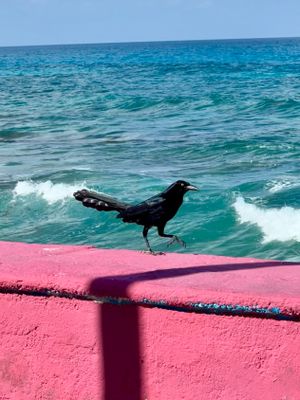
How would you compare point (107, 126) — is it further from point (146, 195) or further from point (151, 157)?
point (146, 195)

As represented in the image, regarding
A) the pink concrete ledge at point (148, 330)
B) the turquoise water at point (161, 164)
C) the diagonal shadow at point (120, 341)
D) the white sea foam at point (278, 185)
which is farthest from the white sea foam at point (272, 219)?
the diagonal shadow at point (120, 341)

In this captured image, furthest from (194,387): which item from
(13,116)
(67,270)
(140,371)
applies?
(13,116)

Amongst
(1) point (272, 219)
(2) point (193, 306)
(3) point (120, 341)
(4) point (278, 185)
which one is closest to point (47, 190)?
(4) point (278, 185)

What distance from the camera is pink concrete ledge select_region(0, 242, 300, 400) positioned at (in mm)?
2396

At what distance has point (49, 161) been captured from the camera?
16.8 metres

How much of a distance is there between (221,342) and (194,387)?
20 centimetres

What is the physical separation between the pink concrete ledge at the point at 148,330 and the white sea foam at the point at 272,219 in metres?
7.38

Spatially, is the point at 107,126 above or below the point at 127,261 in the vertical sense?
below

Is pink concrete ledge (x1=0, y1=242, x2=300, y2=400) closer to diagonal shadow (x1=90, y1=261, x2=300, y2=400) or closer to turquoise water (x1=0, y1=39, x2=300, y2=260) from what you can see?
diagonal shadow (x1=90, y1=261, x2=300, y2=400)

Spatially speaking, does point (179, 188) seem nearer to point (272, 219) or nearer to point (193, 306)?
point (193, 306)

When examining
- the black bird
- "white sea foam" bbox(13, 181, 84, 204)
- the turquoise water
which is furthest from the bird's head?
"white sea foam" bbox(13, 181, 84, 204)

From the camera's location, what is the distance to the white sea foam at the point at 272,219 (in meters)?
10.2

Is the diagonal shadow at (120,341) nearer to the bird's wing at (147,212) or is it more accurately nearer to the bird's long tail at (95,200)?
the bird's long tail at (95,200)

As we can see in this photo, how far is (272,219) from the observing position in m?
10.9
